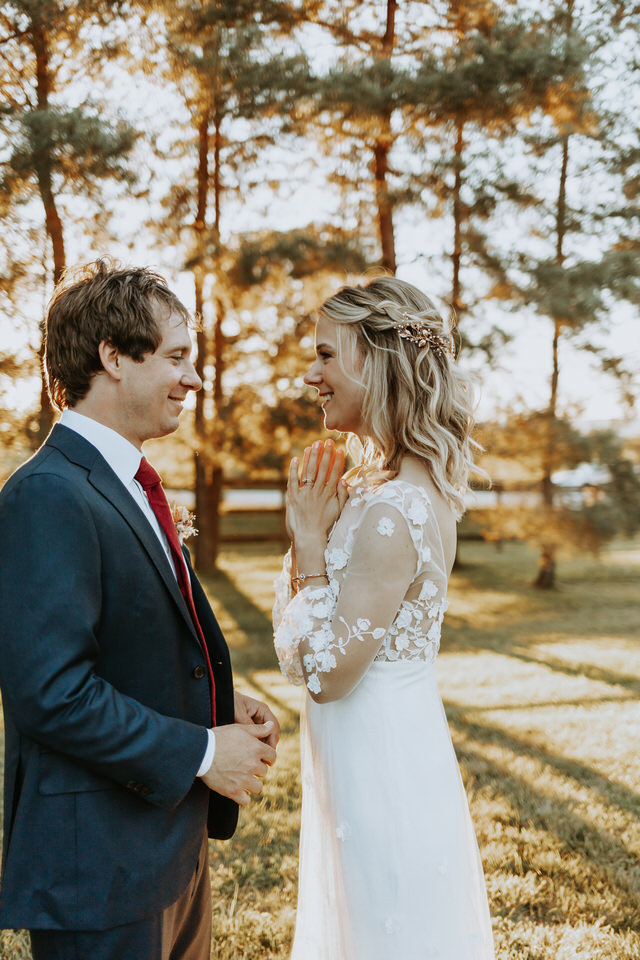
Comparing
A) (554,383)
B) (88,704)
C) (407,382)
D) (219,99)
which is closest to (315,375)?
(407,382)

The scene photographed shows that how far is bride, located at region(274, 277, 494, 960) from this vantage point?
2.24 meters

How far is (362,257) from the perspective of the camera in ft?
31.4

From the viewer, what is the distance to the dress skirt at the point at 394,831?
2.29m

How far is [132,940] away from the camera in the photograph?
181cm

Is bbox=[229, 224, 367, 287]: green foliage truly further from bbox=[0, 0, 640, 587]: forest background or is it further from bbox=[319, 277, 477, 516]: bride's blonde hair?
bbox=[319, 277, 477, 516]: bride's blonde hair

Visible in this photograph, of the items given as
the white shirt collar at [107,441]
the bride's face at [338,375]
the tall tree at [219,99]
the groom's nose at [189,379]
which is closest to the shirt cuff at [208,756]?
the white shirt collar at [107,441]

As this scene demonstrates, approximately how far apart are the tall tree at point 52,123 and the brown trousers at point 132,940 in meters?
5.32

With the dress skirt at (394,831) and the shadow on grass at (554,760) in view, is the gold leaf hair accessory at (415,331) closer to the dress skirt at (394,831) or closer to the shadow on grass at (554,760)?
the dress skirt at (394,831)

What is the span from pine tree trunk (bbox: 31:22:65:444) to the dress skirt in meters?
4.98

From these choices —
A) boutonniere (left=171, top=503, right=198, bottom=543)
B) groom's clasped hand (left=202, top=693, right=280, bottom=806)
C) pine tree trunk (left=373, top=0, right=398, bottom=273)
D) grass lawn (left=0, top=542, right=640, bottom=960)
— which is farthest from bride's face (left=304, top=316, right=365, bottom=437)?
pine tree trunk (left=373, top=0, right=398, bottom=273)

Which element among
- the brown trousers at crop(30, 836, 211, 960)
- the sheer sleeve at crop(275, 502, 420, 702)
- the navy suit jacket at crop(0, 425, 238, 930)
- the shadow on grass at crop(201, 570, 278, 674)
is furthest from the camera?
the shadow on grass at crop(201, 570, 278, 674)

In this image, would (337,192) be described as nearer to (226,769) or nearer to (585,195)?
(585,195)

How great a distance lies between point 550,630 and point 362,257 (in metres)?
6.27

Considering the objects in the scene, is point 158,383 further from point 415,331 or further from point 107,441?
point 415,331
